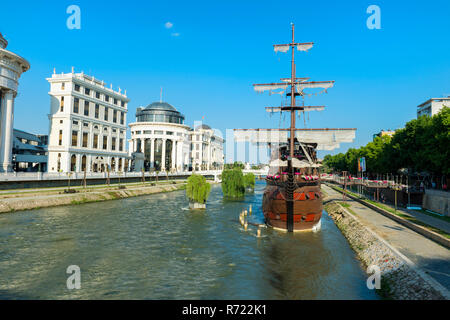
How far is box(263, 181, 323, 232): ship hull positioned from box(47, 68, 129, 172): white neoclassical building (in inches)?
2108

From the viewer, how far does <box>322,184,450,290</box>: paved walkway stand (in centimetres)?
1444

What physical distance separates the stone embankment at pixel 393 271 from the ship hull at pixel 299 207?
5.45m

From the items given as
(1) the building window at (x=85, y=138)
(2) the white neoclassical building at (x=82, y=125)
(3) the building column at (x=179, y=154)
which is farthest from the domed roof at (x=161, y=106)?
(1) the building window at (x=85, y=138)

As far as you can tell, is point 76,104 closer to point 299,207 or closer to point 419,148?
point 299,207

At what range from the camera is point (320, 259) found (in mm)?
20875

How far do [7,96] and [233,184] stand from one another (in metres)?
51.7

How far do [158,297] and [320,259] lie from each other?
1289cm

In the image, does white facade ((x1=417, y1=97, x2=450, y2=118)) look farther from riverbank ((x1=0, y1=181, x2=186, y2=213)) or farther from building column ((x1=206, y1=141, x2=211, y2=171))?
building column ((x1=206, y1=141, x2=211, y2=171))

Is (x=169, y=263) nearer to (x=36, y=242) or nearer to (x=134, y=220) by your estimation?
(x=36, y=242)

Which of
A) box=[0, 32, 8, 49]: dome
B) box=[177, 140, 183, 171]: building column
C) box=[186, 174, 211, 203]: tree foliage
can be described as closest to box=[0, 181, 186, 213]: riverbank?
box=[186, 174, 211, 203]: tree foliage

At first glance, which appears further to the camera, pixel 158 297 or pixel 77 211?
pixel 77 211

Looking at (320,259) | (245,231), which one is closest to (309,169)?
(245,231)

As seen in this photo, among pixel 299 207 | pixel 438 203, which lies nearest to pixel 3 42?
Answer: pixel 299 207

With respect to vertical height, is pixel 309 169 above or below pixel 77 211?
above
